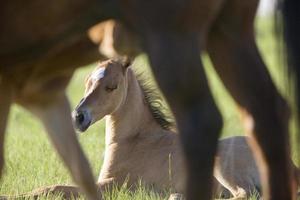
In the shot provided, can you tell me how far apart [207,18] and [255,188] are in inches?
→ 168

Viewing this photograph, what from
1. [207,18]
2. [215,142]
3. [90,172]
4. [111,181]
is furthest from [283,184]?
[111,181]

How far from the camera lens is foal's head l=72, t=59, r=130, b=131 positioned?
862cm

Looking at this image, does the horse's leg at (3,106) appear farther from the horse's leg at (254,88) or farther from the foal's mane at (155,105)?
the foal's mane at (155,105)

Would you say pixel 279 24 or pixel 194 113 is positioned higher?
pixel 279 24

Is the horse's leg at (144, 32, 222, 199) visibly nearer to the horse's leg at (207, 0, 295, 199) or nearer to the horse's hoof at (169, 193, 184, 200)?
the horse's leg at (207, 0, 295, 199)

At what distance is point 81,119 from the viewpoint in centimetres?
844

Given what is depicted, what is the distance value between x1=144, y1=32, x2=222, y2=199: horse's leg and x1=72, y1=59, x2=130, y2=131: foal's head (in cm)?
416

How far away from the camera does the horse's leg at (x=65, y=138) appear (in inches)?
216

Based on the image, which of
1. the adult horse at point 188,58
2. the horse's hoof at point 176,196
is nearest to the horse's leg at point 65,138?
the adult horse at point 188,58

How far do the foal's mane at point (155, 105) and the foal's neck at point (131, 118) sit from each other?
3 centimetres

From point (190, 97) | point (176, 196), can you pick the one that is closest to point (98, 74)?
point (176, 196)

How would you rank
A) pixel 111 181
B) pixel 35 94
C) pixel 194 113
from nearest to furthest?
pixel 194 113 → pixel 35 94 → pixel 111 181

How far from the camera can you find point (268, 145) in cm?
472

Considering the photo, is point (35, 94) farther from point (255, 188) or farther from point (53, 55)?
point (255, 188)
